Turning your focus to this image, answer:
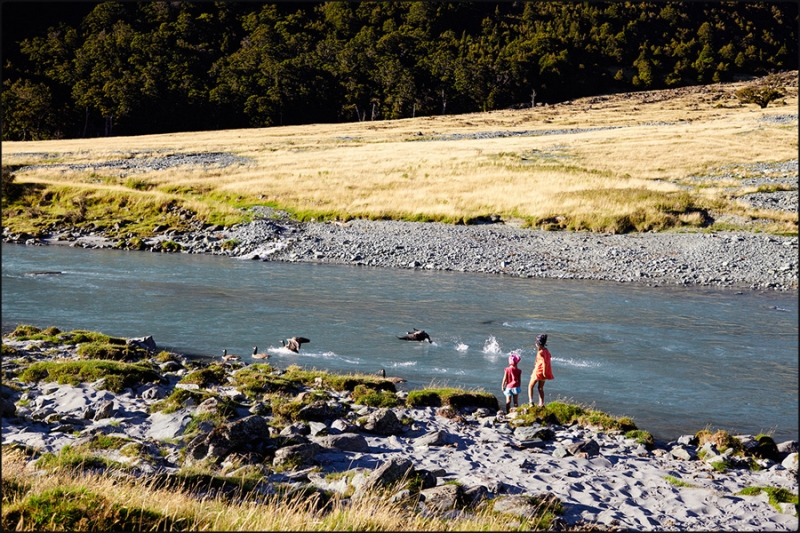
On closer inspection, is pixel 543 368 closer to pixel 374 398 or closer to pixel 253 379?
pixel 374 398

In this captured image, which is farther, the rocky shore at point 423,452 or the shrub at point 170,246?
the shrub at point 170,246


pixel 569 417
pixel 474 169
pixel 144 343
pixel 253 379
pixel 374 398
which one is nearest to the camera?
pixel 569 417

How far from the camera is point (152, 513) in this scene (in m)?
8.09

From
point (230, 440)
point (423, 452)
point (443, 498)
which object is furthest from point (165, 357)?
point (443, 498)

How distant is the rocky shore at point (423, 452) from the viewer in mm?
11438

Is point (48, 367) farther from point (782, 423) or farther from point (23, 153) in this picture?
point (23, 153)

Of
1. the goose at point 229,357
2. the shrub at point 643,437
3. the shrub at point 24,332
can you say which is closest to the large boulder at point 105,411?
the goose at point 229,357

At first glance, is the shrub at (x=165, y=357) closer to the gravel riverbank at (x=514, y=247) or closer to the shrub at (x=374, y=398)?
the shrub at (x=374, y=398)

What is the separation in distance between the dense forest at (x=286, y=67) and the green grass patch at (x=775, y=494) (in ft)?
406

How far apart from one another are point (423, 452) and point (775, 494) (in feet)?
20.9

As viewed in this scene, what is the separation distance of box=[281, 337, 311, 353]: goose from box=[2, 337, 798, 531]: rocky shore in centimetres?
511

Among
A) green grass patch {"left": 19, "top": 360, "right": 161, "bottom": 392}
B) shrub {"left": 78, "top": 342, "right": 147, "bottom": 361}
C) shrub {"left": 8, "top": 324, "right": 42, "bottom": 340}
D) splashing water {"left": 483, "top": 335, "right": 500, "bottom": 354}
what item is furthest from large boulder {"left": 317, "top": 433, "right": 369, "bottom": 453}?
shrub {"left": 8, "top": 324, "right": 42, "bottom": 340}

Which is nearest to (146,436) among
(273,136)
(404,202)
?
(404,202)

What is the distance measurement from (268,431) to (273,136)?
9156 cm
